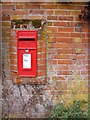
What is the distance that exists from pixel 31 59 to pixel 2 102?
1.01 metres

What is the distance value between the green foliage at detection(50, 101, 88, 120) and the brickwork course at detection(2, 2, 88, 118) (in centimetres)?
11

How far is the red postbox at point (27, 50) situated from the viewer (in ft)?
10.5

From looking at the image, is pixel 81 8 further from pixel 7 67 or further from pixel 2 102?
pixel 2 102

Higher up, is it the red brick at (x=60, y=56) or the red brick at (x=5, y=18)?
the red brick at (x=5, y=18)

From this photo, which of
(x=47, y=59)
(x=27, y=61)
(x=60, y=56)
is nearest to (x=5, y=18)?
(x=27, y=61)

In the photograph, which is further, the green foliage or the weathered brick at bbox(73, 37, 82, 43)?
the weathered brick at bbox(73, 37, 82, 43)

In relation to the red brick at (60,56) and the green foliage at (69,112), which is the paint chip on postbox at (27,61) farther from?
the green foliage at (69,112)

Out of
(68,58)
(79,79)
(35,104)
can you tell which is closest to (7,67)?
(35,104)

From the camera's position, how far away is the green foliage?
3123mm

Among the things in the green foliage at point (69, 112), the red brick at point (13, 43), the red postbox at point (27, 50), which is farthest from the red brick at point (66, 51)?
the green foliage at point (69, 112)

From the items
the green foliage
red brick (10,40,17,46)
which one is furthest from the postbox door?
the green foliage

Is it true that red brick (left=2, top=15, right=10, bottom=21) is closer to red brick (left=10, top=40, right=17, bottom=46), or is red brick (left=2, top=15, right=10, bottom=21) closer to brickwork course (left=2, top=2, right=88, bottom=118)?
brickwork course (left=2, top=2, right=88, bottom=118)

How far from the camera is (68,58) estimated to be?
3.32 meters

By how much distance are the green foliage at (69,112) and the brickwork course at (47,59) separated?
112 mm
